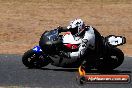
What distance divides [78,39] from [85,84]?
6.99 ft

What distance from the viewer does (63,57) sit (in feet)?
50.9

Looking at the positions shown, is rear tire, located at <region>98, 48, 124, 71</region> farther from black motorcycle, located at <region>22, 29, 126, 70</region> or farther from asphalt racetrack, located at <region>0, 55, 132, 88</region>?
Result: asphalt racetrack, located at <region>0, 55, 132, 88</region>

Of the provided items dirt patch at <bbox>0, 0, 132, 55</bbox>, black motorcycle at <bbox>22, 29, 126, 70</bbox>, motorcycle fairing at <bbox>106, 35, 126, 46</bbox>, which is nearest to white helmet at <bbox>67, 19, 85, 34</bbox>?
black motorcycle at <bbox>22, 29, 126, 70</bbox>

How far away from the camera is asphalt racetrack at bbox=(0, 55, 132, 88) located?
45.1ft

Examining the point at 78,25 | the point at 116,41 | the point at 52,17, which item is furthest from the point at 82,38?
the point at 52,17

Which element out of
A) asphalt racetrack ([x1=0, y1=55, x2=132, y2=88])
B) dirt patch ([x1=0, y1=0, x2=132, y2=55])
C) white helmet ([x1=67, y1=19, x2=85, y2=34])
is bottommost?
dirt patch ([x1=0, y1=0, x2=132, y2=55])

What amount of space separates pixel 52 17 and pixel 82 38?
10434 mm

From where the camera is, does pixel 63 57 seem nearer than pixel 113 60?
Yes

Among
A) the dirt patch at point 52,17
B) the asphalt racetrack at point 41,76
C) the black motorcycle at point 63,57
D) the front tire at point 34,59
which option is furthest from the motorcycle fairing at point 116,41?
the dirt patch at point 52,17

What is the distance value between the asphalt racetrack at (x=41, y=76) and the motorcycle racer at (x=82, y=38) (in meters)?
0.57

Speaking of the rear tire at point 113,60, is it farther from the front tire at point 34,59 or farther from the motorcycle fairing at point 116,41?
the front tire at point 34,59

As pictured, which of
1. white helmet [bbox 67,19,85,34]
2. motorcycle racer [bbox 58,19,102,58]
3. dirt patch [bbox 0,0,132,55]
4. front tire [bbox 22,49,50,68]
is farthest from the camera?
dirt patch [bbox 0,0,132,55]

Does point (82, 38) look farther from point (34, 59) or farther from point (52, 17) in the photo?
point (52, 17)

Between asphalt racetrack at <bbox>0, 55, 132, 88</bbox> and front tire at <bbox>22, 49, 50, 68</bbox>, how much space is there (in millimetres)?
172
